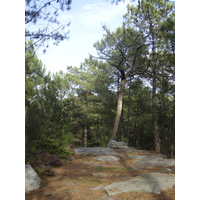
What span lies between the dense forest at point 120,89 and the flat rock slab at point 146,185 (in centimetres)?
288

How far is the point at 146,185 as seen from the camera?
2721 millimetres

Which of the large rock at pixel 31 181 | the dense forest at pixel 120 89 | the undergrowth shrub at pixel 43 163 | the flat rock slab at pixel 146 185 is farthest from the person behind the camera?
the dense forest at pixel 120 89

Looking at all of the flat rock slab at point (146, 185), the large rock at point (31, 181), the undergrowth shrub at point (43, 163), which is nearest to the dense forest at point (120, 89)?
the undergrowth shrub at point (43, 163)

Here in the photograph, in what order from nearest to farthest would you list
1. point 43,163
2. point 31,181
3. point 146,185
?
1. point 146,185
2. point 31,181
3. point 43,163

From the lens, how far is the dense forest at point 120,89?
586cm

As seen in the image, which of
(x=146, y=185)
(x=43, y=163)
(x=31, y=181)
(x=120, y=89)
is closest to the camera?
(x=146, y=185)

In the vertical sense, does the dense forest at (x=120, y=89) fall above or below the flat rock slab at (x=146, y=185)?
above

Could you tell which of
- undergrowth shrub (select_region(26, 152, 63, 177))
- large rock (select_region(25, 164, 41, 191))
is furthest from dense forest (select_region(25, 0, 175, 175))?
large rock (select_region(25, 164, 41, 191))

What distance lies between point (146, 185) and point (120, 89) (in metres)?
7.82

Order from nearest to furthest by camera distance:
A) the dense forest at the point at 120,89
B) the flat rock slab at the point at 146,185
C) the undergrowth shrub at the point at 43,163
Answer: the flat rock slab at the point at 146,185 < the undergrowth shrub at the point at 43,163 < the dense forest at the point at 120,89

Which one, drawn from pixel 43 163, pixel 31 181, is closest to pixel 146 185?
pixel 31 181

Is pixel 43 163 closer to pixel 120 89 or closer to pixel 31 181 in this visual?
pixel 31 181

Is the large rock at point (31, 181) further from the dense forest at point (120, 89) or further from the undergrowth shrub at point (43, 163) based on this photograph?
the dense forest at point (120, 89)
